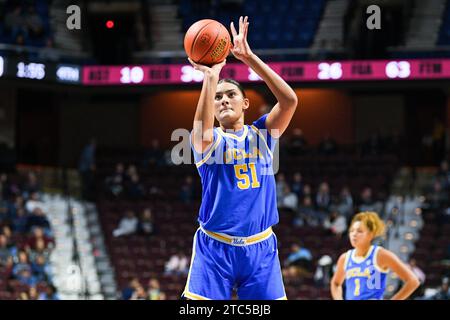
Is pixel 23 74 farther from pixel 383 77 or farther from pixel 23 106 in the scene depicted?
pixel 383 77

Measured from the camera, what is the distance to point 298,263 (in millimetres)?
16266

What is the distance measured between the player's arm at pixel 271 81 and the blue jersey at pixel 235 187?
23 centimetres

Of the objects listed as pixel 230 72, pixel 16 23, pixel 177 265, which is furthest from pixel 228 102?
pixel 16 23

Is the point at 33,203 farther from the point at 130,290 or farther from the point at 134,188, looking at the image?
the point at 130,290

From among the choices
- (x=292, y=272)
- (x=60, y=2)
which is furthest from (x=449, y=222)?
(x=60, y=2)

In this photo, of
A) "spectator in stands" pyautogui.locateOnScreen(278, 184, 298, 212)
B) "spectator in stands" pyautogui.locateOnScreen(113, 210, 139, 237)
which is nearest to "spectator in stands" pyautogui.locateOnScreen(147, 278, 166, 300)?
"spectator in stands" pyautogui.locateOnScreen(113, 210, 139, 237)

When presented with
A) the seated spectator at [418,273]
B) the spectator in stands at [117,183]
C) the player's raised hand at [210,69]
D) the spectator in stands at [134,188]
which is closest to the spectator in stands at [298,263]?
→ the seated spectator at [418,273]

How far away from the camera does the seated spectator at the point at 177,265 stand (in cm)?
1678

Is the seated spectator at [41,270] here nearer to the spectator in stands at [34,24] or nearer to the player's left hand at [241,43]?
the spectator in stands at [34,24]

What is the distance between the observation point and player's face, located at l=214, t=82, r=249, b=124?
6387 millimetres

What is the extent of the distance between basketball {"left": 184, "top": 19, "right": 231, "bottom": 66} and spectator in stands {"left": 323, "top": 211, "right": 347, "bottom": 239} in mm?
11131

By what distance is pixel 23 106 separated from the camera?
23.4 metres

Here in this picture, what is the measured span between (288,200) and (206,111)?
12320 mm

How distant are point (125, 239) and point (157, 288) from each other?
3.03 m
